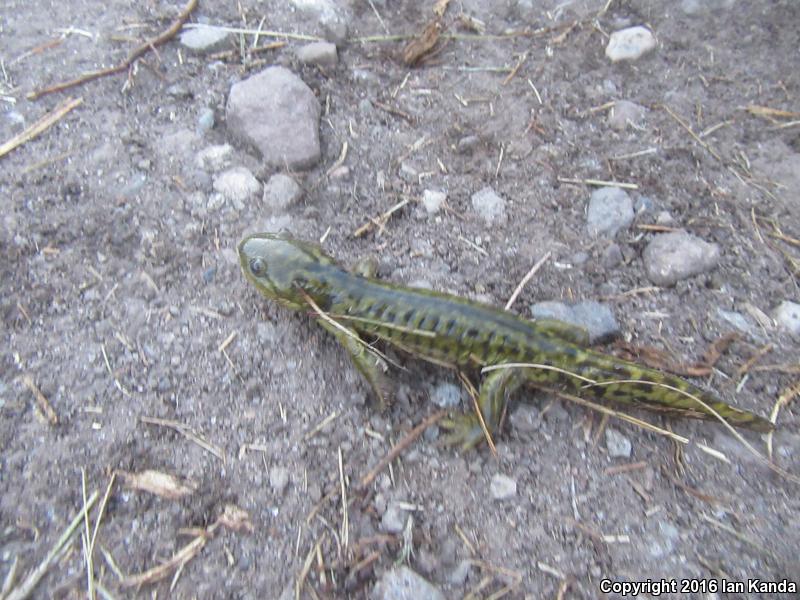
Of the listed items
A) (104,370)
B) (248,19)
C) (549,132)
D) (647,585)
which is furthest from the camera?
(248,19)

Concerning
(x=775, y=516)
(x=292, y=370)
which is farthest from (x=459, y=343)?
(x=775, y=516)

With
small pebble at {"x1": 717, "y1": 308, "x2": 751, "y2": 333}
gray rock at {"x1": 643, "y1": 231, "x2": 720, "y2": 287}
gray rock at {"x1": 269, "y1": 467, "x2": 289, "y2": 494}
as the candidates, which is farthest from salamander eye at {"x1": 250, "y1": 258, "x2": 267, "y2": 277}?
small pebble at {"x1": 717, "y1": 308, "x2": 751, "y2": 333}

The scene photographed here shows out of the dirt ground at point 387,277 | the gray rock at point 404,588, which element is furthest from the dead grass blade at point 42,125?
the gray rock at point 404,588

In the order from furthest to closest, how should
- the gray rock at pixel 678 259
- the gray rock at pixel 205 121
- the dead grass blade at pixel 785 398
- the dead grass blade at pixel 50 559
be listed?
the gray rock at pixel 205 121 < the gray rock at pixel 678 259 < the dead grass blade at pixel 785 398 < the dead grass blade at pixel 50 559

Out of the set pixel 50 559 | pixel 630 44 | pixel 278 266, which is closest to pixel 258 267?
pixel 278 266

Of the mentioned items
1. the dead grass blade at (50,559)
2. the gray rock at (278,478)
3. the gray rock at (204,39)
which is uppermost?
the gray rock at (204,39)

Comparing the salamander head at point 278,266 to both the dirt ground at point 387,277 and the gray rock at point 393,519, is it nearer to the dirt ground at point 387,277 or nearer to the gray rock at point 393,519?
the dirt ground at point 387,277

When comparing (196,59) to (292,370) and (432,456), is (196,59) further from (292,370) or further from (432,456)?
(432,456)
